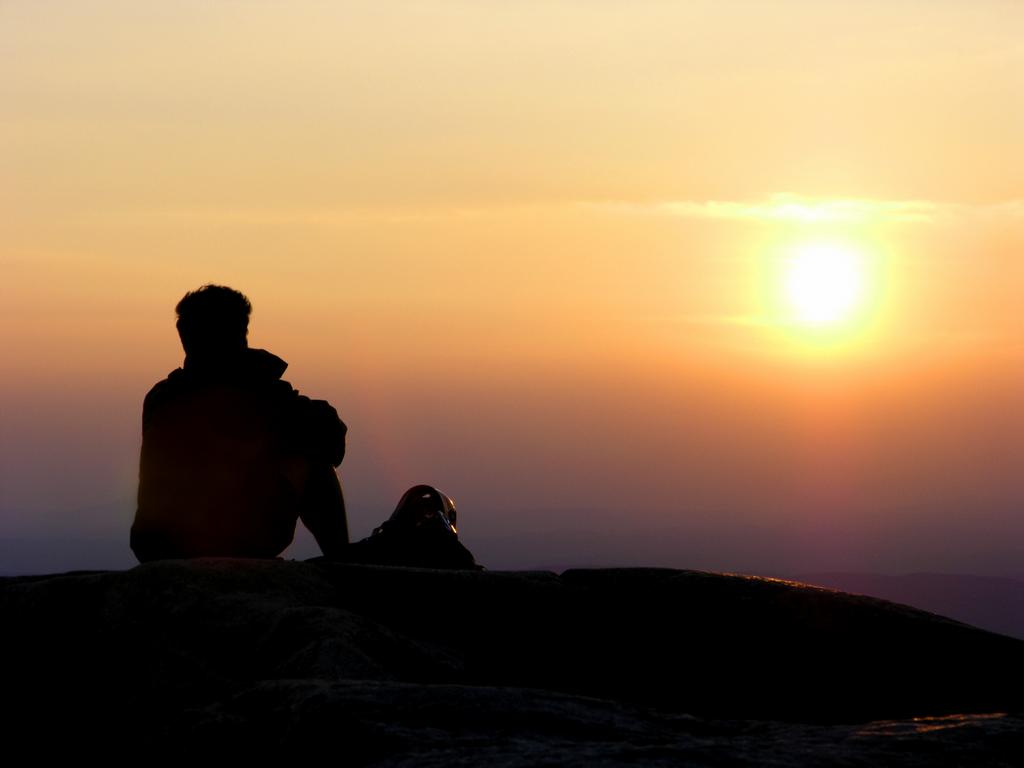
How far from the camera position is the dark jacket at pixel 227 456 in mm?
7426

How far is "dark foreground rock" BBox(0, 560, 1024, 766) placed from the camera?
10.2ft

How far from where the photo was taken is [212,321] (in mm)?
7793

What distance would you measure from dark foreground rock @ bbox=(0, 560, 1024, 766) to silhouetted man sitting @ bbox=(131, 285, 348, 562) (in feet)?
5.56

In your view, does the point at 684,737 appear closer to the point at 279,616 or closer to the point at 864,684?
the point at 279,616

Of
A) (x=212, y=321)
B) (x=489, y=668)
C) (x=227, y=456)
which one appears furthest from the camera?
(x=212, y=321)

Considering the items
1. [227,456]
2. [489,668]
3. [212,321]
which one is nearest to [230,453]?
[227,456]

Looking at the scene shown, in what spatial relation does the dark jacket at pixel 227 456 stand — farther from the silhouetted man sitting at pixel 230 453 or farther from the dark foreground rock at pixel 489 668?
the dark foreground rock at pixel 489 668

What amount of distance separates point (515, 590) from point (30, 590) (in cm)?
206

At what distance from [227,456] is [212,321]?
0.85 metres

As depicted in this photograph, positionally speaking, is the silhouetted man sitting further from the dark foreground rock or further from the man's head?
the dark foreground rock

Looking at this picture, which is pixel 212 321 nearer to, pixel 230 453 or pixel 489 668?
pixel 230 453

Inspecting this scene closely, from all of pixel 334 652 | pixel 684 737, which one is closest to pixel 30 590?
pixel 334 652

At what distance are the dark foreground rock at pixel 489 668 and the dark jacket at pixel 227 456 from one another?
5.52 feet

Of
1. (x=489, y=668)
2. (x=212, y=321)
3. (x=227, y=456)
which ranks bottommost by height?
(x=489, y=668)
